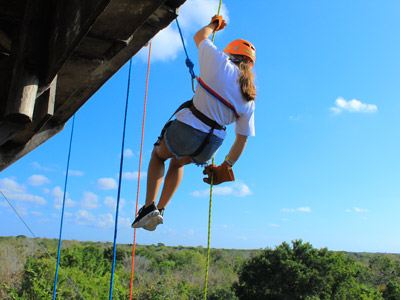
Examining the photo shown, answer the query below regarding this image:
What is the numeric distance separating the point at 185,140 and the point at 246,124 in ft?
1.36

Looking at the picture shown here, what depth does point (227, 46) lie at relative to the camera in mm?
3037

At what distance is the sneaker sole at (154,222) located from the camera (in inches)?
112

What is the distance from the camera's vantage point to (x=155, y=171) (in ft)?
9.72

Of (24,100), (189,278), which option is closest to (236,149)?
(24,100)

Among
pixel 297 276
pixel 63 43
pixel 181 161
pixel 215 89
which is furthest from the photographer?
pixel 297 276

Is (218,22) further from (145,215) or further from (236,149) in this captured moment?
(145,215)

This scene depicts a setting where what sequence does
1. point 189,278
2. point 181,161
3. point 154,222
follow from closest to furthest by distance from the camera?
point 154,222 → point 181,161 → point 189,278

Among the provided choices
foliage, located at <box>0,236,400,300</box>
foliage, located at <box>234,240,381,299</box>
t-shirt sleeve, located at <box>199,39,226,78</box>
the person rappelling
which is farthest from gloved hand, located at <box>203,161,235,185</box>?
foliage, located at <box>234,240,381,299</box>

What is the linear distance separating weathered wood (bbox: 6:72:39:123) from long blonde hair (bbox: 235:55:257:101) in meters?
1.13

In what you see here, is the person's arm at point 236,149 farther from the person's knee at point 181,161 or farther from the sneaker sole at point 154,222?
the sneaker sole at point 154,222

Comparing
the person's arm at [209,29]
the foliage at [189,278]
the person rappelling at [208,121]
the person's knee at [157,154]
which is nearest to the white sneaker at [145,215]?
the person rappelling at [208,121]

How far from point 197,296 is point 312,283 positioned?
26.6 feet

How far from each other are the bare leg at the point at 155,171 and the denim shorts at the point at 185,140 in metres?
0.11

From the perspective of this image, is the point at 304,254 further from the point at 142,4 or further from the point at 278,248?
the point at 142,4
